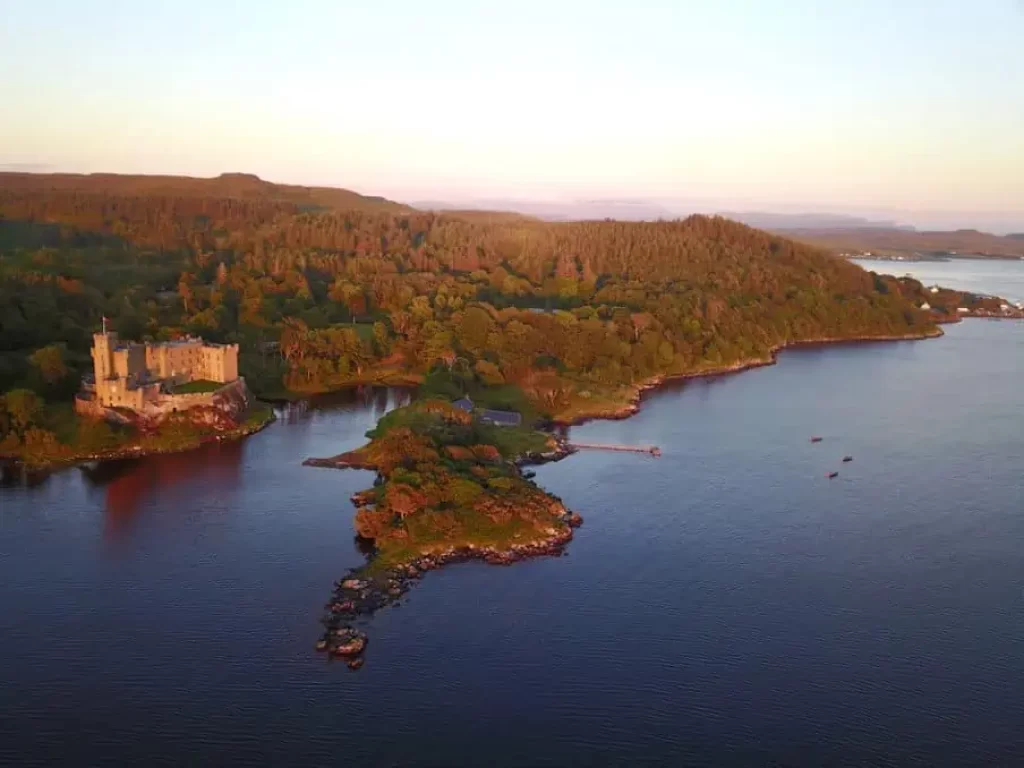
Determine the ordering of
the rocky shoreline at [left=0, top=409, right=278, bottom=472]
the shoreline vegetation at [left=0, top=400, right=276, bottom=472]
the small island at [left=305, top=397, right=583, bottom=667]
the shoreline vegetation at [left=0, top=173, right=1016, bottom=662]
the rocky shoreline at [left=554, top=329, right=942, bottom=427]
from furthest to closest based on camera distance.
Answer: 1. the rocky shoreline at [left=554, top=329, right=942, bottom=427]
2. the shoreline vegetation at [left=0, top=400, right=276, bottom=472]
3. the rocky shoreline at [left=0, top=409, right=278, bottom=472]
4. the shoreline vegetation at [left=0, top=173, right=1016, bottom=662]
5. the small island at [left=305, top=397, right=583, bottom=667]

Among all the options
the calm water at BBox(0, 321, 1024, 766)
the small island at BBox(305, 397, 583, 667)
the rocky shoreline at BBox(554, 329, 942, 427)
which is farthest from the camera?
the rocky shoreline at BBox(554, 329, 942, 427)

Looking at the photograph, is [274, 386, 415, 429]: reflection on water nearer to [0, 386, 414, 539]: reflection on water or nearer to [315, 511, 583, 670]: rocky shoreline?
[0, 386, 414, 539]: reflection on water

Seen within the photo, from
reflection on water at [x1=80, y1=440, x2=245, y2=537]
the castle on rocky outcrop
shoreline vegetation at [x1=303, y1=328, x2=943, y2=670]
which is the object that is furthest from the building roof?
the castle on rocky outcrop

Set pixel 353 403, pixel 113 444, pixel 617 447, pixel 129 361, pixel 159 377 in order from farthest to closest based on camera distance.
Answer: pixel 353 403
pixel 159 377
pixel 129 361
pixel 617 447
pixel 113 444

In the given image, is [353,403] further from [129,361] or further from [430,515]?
[430,515]

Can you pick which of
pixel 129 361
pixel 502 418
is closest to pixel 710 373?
pixel 502 418

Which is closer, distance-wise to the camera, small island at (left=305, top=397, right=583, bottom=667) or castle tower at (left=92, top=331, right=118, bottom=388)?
small island at (left=305, top=397, right=583, bottom=667)

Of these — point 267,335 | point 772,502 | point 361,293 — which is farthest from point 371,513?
point 361,293

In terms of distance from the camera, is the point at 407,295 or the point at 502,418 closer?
the point at 502,418
